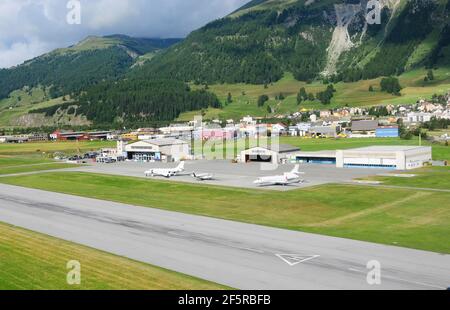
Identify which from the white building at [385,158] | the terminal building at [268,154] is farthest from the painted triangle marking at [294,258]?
the terminal building at [268,154]

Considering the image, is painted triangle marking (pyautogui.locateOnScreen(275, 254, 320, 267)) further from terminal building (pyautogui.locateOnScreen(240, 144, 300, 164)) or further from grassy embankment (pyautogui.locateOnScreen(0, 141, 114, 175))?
grassy embankment (pyautogui.locateOnScreen(0, 141, 114, 175))

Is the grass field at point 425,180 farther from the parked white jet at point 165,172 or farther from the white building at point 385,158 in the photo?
the parked white jet at point 165,172

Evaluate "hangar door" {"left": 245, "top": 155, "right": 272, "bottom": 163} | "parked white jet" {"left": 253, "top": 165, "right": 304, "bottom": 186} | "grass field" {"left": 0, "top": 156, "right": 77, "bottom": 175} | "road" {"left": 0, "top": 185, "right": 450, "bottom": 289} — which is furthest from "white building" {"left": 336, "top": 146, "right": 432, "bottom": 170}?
"grass field" {"left": 0, "top": 156, "right": 77, "bottom": 175}

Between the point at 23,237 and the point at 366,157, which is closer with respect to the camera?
the point at 23,237

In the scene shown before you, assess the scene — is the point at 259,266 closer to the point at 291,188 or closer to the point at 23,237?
the point at 23,237

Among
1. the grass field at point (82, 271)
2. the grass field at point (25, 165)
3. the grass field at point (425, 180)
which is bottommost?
the grass field at point (25, 165)

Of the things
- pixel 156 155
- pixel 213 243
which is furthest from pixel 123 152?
pixel 213 243
